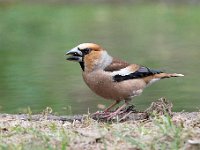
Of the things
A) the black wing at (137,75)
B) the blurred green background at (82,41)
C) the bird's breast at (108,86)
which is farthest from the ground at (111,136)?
the blurred green background at (82,41)

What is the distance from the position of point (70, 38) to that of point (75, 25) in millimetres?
4048

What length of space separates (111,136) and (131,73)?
2.20 metres

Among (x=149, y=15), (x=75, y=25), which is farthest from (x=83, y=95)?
(x=149, y=15)

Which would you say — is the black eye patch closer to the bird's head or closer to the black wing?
the bird's head

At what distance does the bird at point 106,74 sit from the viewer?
8.07 meters

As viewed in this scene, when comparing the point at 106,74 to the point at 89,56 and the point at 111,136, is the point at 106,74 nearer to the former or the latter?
the point at 89,56

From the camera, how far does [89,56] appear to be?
8.23 m

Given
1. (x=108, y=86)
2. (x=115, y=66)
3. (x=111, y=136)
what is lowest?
(x=111, y=136)

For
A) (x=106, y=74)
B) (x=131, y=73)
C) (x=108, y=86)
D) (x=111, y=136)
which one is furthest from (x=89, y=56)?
(x=111, y=136)

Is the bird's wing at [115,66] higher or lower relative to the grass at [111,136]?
higher

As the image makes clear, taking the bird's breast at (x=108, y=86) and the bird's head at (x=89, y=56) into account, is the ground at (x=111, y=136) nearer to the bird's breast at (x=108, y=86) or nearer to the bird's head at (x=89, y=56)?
the bird's breast at (x=108, y=86)

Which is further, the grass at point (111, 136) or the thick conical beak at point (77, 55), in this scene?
the thick conical beak at point (77, 55)

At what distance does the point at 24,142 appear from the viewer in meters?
6.12

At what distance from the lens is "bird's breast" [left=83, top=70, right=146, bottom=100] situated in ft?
26.4
